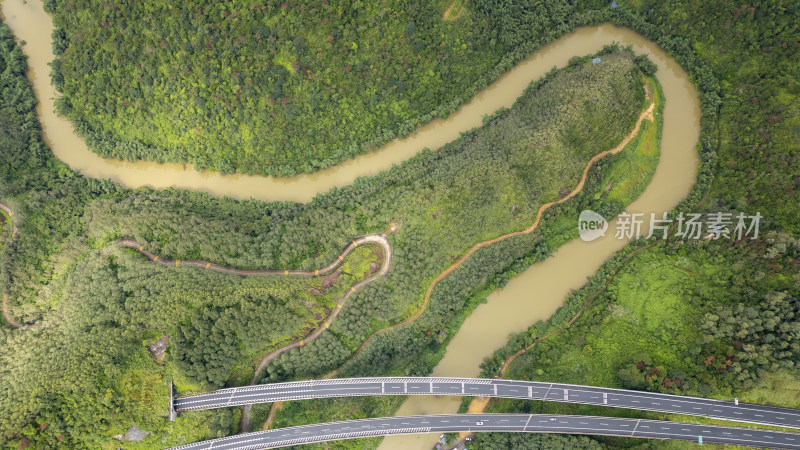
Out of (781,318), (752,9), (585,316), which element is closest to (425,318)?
(585,316)

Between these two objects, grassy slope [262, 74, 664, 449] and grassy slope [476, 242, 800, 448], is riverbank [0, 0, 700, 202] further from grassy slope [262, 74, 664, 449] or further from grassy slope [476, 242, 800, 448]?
grassy slope [476, 242, 800, 448]

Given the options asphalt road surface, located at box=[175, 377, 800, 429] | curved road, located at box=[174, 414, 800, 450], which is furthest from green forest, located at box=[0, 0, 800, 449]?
asphalt road surface, located at box=[175, 377, 800, 429]

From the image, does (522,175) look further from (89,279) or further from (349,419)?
(89,279)

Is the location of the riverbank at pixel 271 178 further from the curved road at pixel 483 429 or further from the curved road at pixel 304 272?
the curved road at pixel 483 429

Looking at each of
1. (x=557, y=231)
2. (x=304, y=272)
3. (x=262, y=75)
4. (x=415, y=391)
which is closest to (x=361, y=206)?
(x=304, y=272)

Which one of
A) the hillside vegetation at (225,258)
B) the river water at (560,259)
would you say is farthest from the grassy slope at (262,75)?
the river water at (560,259)

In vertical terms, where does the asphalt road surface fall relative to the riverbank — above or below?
below
